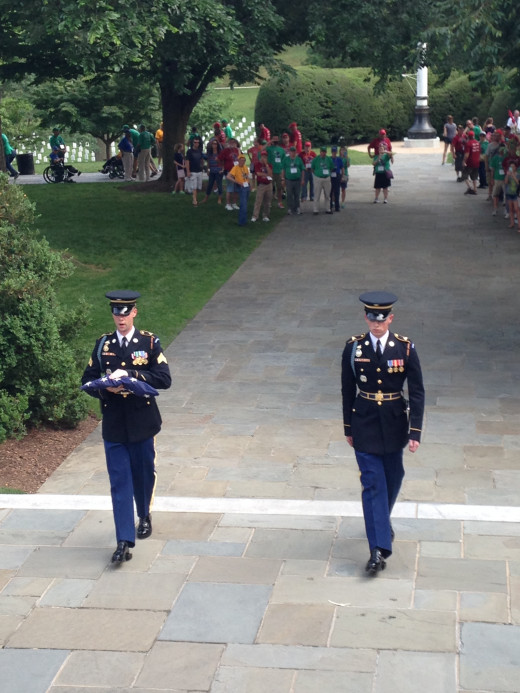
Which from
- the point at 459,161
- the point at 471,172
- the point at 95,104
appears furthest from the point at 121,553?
the point at 95,104

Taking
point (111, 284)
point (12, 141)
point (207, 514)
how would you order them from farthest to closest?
point (12, 141)
point (111, 284)
point (207, 514)

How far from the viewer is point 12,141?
132 feet

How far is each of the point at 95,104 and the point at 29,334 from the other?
25333 mm

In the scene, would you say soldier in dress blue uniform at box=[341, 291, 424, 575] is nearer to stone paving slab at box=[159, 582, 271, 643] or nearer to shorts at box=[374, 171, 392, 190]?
stone paving slab at box=[159, 582, 271, 643]

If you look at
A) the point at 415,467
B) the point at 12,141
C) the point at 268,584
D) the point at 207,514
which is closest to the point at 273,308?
the point at 415,467

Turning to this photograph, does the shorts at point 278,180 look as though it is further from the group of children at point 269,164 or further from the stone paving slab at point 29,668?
the stone paving slab at point 29,668

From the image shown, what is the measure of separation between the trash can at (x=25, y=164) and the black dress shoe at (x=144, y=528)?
2737 cm

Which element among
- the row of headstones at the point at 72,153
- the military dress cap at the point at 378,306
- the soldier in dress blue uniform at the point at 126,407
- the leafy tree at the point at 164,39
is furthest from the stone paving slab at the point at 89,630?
the row of headstones at the point at 72,153

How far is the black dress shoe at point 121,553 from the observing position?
7277 mm

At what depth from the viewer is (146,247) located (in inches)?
799

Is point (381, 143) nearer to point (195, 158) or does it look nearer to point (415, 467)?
point (195, 158)

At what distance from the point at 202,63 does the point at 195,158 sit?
6.94 feet

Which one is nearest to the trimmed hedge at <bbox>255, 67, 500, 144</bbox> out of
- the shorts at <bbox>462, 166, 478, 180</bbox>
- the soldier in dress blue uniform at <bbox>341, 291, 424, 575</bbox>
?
the shorts at <bbox>462, 166, 478, 180</bbox>

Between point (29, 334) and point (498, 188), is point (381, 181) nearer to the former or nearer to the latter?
point (498, 188)
